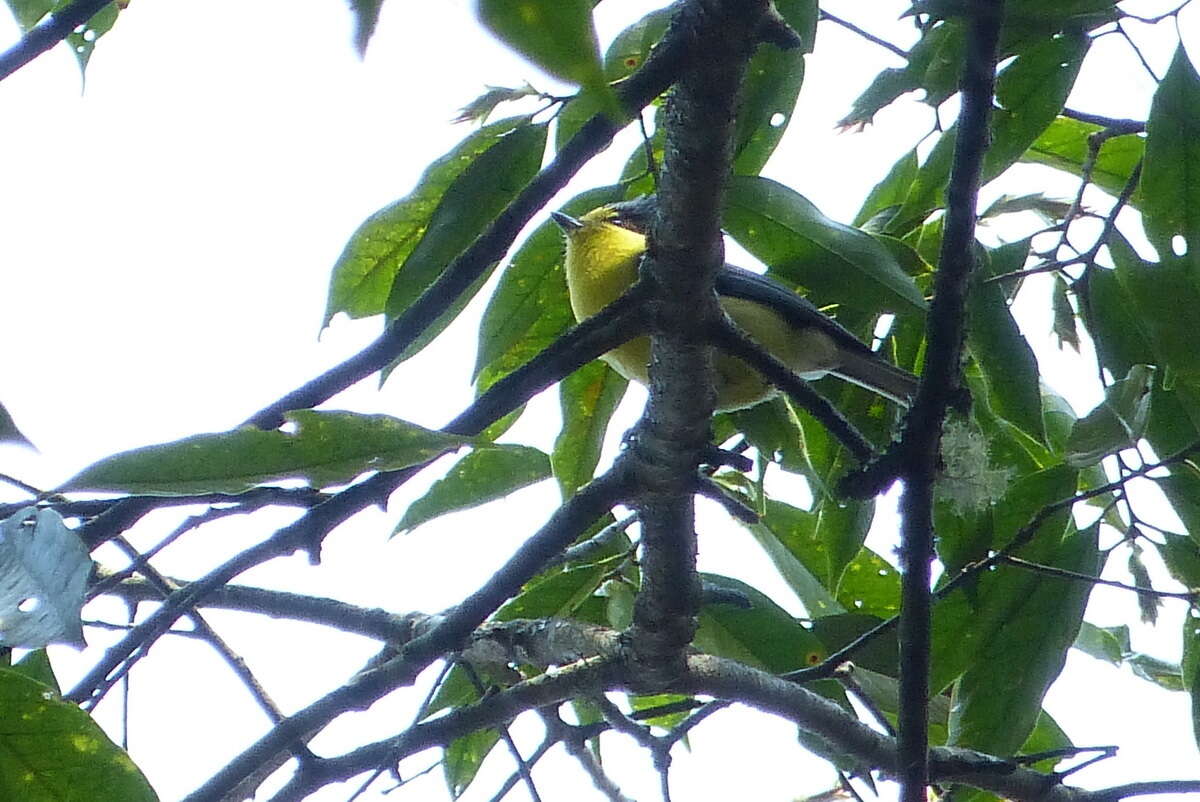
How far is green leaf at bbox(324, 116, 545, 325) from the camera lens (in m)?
1.30

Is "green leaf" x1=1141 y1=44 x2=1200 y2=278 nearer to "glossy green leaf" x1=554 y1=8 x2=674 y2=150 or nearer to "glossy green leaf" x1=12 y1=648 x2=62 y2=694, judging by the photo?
"glossy green leaf" x1=554 y1=8 x2=674 y2=150

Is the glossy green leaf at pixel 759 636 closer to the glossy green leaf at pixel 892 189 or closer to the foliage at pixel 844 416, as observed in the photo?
the foliage at pixel 844 416

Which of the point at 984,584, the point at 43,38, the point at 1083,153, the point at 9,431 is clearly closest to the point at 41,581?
the point at 9,431

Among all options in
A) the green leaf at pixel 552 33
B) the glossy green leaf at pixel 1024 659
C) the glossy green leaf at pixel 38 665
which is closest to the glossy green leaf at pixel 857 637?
the glossy green leaf at pixel 1024 659

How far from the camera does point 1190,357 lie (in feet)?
4.18

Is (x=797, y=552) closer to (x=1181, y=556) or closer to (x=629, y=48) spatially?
(x=1181, y=556)

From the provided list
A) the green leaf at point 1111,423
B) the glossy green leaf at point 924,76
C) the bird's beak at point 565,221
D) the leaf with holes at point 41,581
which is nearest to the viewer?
the leaf with holes at point 41,581

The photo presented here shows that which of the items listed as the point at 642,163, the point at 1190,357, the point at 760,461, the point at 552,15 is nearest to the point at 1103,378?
the point at 1190,357

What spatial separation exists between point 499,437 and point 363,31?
1381mm

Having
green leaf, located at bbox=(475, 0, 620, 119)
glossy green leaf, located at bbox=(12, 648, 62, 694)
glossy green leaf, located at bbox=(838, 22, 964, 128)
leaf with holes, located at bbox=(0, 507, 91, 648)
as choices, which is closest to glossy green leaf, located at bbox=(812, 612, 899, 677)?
glossy green leaf, located at bbox=(838, 22, 964, 128)

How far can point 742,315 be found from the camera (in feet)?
7.21

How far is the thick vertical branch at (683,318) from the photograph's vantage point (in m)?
0.82

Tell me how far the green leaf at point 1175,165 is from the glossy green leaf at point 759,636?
2.25ft

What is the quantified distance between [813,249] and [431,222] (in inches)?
16.2
